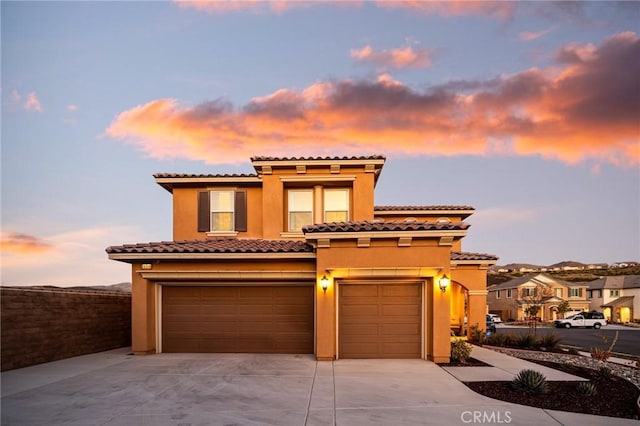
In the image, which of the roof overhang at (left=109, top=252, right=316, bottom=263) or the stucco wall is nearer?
the stucco wall

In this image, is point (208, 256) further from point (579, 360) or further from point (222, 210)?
Answer: point (579, 360)

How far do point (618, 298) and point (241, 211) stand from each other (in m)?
53.6

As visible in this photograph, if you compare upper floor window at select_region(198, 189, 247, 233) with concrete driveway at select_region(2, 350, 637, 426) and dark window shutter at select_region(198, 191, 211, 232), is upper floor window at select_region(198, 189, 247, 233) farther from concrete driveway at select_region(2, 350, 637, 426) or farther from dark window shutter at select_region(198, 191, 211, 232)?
concrete driveway at select_region(2, 350, 637, 426)

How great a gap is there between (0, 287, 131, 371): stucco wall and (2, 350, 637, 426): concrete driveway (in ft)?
2.21

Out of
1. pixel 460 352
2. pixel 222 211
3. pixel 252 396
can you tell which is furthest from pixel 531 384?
pixel 222 211

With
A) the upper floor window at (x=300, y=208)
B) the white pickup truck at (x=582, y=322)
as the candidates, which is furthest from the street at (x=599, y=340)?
the upper floor window at (x=300, y=208)

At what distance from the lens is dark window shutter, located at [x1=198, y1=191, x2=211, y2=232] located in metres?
17.1

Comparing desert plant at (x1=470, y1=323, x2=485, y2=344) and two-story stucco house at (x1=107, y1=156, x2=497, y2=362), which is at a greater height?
two-story stucco house at (x1=107, y1=156, x2=497, y2=362)

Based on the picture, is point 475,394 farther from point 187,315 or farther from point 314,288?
point 187,315

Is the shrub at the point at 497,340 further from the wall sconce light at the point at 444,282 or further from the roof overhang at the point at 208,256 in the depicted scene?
the roof overhang at the point at 208,256

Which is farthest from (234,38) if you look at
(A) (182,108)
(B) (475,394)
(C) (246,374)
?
(B) (475,394)

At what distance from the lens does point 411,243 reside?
12039 mm

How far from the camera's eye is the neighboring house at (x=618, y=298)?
47.9 metres

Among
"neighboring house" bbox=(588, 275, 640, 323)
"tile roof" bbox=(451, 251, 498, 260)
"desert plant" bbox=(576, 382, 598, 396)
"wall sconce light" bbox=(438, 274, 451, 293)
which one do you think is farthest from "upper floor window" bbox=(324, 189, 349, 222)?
"neighboring house" bbox=(588, 275, 640, 323)
